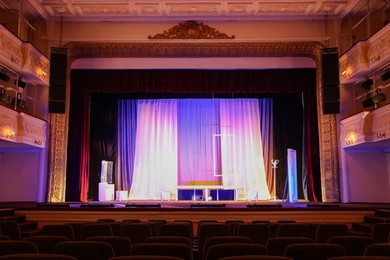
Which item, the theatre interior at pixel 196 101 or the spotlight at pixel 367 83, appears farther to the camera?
the spotlight at pixel 367 83

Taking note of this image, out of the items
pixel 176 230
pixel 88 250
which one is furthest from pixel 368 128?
pixel 88 250

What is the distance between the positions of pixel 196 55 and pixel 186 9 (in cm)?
155

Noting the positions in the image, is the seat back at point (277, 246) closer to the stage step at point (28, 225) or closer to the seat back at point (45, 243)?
the seat back at point (45, 243)

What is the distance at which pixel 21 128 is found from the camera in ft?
37.7

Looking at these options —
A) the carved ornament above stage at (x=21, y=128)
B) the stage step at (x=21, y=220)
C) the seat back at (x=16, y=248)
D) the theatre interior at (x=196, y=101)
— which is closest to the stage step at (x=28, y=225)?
the stage step at (x=21, y=220)

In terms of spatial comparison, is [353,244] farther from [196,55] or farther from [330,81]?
[196,55]

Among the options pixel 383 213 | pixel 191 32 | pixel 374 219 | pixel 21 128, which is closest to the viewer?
pixel 374 219

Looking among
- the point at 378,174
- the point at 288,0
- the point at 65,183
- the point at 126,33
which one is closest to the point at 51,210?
the point at 65,183

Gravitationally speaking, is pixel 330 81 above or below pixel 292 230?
above

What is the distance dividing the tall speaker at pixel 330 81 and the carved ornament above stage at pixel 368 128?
67 cm

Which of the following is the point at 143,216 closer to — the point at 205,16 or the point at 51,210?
the point at 51,210

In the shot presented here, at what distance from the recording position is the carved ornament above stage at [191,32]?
1357 centimetres

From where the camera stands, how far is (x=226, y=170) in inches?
642

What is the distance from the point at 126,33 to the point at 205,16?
256 centimetres
